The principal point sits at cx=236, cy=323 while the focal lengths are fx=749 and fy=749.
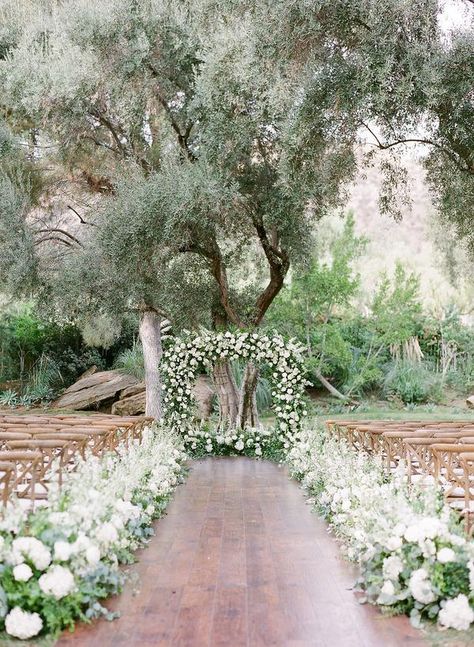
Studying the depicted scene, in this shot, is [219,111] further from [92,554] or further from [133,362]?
[133,362]

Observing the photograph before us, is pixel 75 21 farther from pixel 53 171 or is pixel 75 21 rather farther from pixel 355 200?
pixel 355 200

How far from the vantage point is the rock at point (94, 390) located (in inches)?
765

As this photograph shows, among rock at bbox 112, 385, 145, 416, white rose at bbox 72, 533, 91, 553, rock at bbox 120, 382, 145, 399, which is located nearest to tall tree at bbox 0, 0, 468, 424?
rock at bbox 112, 385, 145, 416

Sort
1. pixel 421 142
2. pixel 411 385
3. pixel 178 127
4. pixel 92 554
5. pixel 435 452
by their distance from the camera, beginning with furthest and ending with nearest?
pixel 411 385 < pixel 178 127 < pixel 421 142 < pixel 435 452 < pixel 92 554

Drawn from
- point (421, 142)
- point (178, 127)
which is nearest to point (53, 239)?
point (178, 127)

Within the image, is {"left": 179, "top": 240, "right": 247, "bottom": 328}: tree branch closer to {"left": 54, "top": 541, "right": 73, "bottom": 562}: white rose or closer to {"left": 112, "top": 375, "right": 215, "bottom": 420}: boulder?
{"left": 112, "top": 375, "right": 215, "bottom": 420}: boulder

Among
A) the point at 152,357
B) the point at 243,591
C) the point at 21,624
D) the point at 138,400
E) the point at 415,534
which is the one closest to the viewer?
the point at 21,624

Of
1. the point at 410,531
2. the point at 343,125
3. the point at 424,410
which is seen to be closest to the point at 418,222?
the point at 424,410

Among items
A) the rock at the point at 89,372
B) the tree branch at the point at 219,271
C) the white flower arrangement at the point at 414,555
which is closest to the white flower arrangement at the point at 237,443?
the tree branch at the point at 219,271

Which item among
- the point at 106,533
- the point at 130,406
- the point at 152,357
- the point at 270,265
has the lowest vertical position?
the point at 106,533

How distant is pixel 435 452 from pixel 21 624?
3.67 metres

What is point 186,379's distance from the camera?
13.9 metres

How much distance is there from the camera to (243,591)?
4.93 metres

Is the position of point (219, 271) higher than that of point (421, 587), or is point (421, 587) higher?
point (219, 271)
